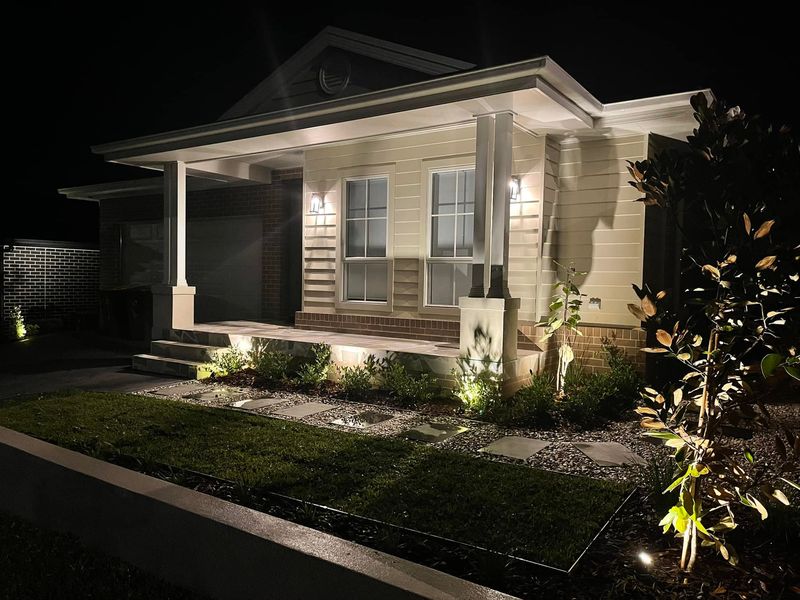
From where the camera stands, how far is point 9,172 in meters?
28.3

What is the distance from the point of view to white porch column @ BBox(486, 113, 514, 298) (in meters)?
6.23

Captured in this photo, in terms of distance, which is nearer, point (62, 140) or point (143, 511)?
point (143, 511)

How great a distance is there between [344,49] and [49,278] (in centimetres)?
962

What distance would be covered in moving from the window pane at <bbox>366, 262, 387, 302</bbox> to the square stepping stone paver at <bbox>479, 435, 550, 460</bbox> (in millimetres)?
3882

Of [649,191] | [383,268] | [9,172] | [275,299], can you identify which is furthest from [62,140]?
[649,191]

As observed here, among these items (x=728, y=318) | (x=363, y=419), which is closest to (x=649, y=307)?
(x=728, y=318)

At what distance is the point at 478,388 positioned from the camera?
610cm

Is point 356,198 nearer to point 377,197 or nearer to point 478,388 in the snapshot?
point 377,197

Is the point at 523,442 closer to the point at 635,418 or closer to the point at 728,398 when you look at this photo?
the point at 635,418

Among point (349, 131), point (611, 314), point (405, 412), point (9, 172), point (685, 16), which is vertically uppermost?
point (685, 16)

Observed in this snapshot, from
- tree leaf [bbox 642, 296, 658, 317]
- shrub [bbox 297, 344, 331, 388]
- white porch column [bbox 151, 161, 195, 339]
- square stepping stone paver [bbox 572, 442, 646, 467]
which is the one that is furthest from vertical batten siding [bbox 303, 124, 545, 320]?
tree leaf [bbox 642, 296, 658, 317]

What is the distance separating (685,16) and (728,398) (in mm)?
13567

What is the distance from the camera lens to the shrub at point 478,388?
234 inches

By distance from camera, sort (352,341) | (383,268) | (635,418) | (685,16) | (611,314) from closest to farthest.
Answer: (635,418) → (611,314) → (352,341) → (383,268) → (685,16)
